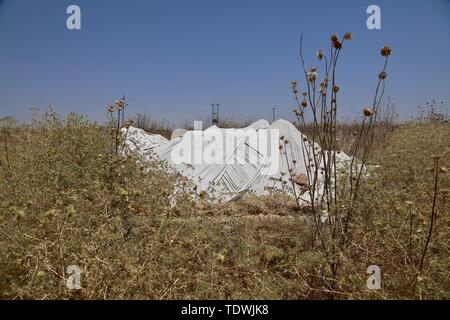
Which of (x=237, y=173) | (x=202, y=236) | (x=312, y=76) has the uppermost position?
(x=312, y=76)

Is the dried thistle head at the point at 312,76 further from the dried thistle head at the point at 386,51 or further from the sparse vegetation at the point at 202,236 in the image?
the dried thistle head at the point at 386,51

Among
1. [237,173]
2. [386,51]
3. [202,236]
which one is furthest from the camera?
[237,173]

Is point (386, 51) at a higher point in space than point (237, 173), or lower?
higher

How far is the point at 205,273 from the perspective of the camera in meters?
1.75

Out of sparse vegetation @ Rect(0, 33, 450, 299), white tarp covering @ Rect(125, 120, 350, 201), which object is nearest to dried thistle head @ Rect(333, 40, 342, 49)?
sparse vegetation @ Rect(0, 33, 450, 299)

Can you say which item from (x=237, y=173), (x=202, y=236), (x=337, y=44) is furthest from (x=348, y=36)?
(x=237, y=173)

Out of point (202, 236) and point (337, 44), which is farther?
point (202, 236)

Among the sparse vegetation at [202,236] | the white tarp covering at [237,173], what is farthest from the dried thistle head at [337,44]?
the white tarp covering at [237,173]

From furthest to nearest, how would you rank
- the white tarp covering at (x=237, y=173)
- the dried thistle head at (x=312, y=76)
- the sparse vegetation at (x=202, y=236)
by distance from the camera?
the white tarp covering at (x=237, y=173) < the dried thistle head at (x=312, y=76) < the sparse vegetation at (x=202, y=236)

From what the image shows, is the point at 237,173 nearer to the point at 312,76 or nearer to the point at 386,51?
the point at 312,76

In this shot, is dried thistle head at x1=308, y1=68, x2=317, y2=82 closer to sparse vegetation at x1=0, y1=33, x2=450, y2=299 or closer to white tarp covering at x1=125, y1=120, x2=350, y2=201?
sparse vegetation at x1=0, y1=33, x2=450, y2=299

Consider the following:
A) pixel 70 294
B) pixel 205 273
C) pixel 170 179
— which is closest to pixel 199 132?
pixel 170 179

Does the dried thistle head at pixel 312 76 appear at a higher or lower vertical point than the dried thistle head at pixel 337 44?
lower
